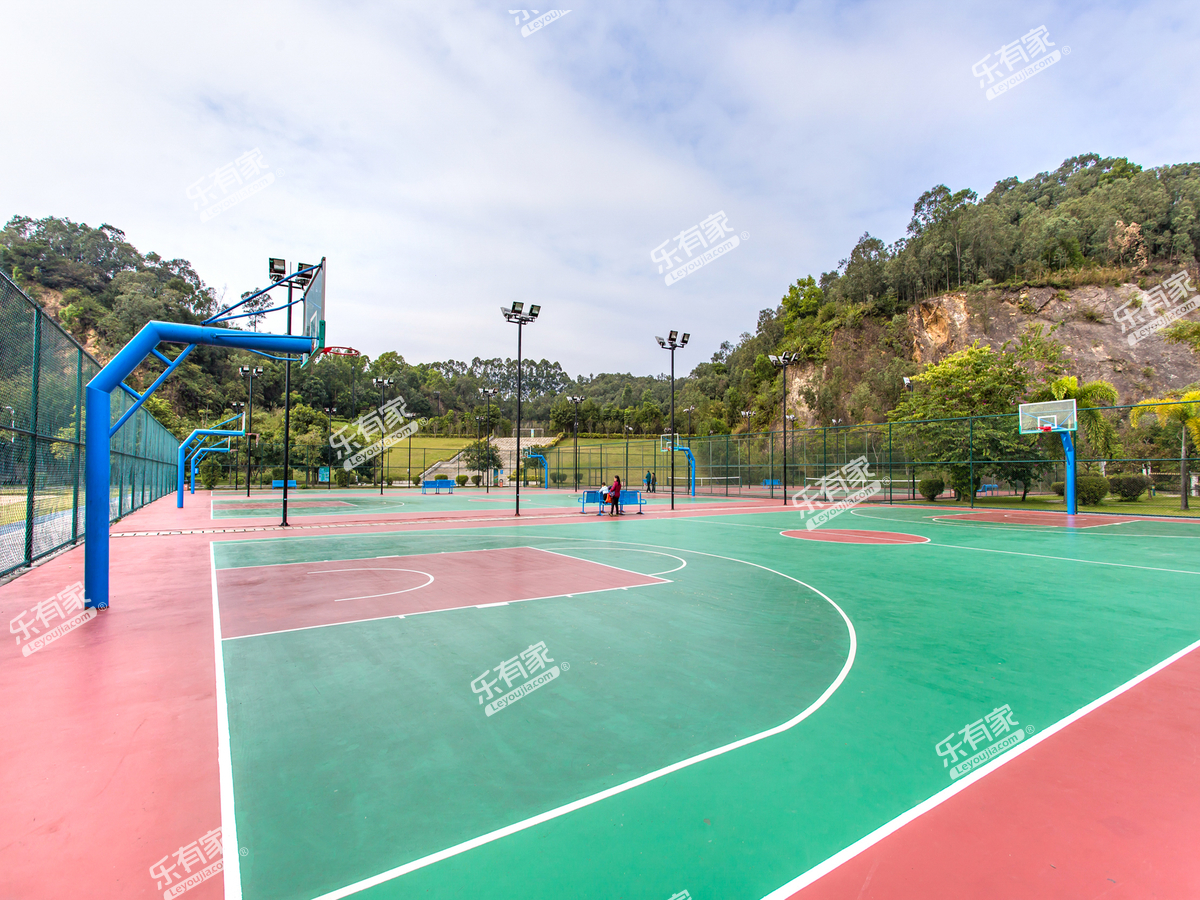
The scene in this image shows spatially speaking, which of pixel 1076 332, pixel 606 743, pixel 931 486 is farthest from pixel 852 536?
pixel 1076 332

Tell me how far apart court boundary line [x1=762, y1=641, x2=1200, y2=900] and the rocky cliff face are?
4913cm

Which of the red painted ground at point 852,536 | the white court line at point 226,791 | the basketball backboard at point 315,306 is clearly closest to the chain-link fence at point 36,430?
the basketball backboard at point 315,306

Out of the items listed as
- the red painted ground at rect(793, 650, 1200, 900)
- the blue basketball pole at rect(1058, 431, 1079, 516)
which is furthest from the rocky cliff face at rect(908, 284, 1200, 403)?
the red painted ground at rect(793, 650, 1200, 900)

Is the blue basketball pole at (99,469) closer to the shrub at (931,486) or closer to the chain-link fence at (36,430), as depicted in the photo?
the chain-link fence at (36,430)

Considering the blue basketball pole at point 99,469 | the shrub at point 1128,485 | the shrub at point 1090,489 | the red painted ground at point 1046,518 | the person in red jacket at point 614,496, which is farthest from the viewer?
the shrub at point 1128,485

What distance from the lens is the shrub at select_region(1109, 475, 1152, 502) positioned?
2502cm

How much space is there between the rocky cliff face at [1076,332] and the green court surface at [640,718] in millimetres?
47305

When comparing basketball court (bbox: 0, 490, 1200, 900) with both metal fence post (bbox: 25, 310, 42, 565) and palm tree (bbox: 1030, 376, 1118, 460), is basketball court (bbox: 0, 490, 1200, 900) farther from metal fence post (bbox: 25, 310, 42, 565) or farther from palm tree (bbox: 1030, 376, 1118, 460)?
palm tree (bbox: 1030, 376, 1118, 460)

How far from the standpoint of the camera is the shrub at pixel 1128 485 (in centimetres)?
2502

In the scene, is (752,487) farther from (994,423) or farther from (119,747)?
(119,747)

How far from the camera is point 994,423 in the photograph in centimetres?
2378

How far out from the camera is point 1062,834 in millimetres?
2508

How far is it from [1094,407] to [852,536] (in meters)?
15.4

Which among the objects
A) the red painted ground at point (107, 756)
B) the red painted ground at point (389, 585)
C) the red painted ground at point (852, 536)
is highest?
the red painted ground at point (107, 756)
